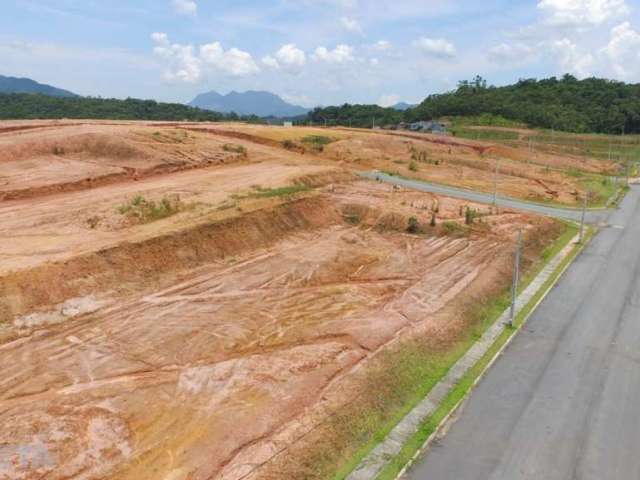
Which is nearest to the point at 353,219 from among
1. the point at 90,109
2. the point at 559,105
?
the point at 90,109

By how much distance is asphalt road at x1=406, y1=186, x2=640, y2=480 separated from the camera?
10094 millimetres

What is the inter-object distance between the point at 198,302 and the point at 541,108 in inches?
3413

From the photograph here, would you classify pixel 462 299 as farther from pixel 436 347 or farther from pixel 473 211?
pixel 473 211

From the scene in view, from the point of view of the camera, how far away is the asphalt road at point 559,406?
10.1m

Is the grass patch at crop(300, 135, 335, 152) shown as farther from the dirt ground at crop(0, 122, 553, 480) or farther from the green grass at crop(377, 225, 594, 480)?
the green grass at crop(377, 225, 594, 480)

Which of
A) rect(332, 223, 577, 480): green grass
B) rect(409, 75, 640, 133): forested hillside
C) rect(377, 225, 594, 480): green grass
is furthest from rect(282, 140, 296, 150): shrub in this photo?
rect(409, 75, 640, 133): forested hillside

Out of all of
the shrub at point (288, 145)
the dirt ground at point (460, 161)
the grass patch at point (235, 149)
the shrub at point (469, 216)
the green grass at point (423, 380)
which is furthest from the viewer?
the shrub at point (288, 145)

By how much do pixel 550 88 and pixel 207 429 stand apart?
11188 centimetres

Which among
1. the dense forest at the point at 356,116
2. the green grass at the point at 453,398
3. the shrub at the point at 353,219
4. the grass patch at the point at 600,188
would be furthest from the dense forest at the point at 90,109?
the green grass at the point at 453,398

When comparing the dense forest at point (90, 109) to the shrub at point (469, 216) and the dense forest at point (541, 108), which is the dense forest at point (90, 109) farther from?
the shrub at point (469, 216)

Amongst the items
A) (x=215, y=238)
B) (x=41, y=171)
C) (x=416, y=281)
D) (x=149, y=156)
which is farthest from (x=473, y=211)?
(x=41, y=171)

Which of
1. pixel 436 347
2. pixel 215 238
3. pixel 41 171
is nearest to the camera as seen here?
pixel 436 347

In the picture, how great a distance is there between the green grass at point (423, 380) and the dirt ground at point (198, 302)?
95cm

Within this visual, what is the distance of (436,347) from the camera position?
1471 cm
